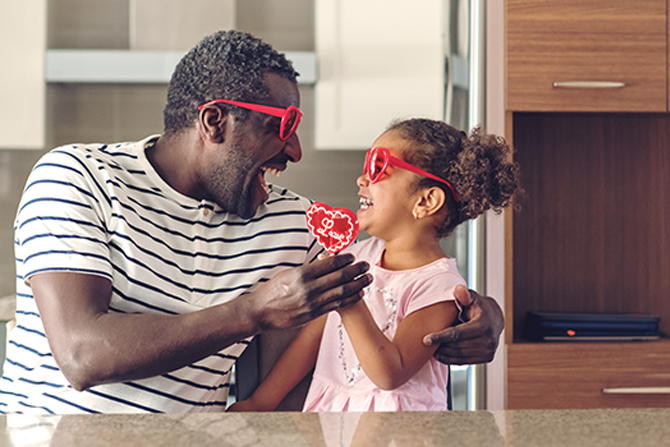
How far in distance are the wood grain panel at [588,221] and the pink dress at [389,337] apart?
107 cm

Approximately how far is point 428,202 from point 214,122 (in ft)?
1.63

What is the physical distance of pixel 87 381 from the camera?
1.04m

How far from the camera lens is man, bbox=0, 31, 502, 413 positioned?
1.02 metres

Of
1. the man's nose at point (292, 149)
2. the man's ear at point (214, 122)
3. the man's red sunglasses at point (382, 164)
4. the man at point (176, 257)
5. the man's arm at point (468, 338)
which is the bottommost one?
the man's arm at point (468, 338)

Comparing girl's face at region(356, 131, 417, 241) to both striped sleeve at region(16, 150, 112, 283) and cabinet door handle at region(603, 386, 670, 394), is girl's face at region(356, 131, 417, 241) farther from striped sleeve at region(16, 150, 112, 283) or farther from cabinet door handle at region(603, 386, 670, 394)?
cabinet door handle at region(603, 386, 670, 394)

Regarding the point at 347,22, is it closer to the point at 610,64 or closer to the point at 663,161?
the point at 610,64

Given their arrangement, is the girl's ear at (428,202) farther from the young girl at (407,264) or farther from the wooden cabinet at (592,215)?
the wooden cabinet at (592,215)

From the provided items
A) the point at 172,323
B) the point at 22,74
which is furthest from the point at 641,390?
the point at 22,74

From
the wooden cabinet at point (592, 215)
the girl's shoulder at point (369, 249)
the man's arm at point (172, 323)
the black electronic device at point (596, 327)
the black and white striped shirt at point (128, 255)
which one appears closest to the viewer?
the man's arm at point (172, 323)

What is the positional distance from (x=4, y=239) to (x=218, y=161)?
0.93 meters

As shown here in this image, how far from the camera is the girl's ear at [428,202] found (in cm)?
139

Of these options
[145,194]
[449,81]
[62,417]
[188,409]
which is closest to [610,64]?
[449,81]

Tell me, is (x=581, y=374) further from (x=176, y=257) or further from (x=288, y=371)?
(x=176, y=257)

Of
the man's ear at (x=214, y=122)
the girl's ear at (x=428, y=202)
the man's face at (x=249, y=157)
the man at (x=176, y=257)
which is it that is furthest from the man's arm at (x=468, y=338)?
the man's ear at (x=214, y=122)
